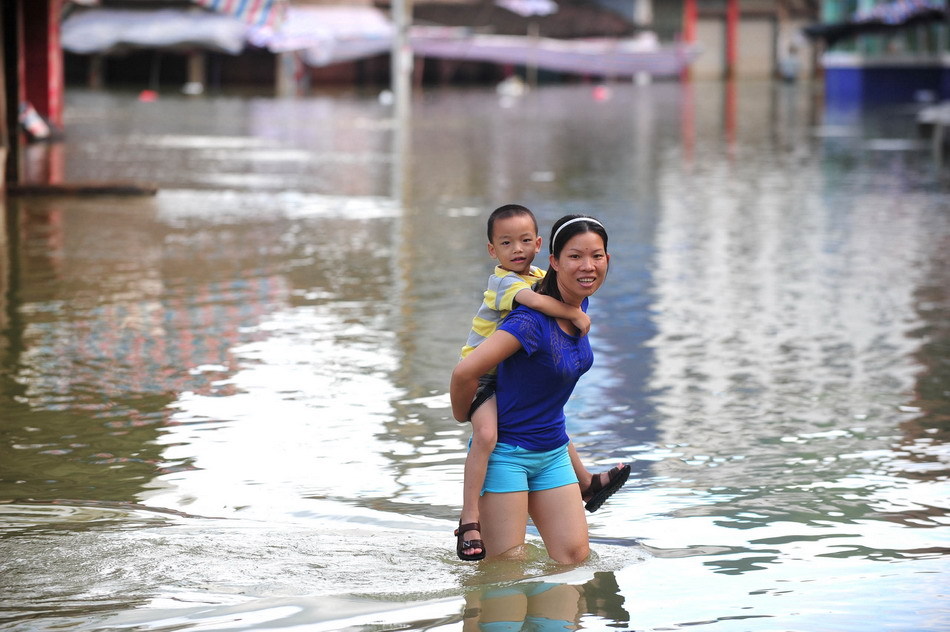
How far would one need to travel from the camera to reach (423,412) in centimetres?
693

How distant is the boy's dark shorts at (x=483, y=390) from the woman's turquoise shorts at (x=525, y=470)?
0.46ft

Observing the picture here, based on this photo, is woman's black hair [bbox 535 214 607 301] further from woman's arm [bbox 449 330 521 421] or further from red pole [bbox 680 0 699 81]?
red pole [bbox 680 0 699 81]

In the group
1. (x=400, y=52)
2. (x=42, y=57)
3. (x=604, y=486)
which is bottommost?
(x=604, y=486)

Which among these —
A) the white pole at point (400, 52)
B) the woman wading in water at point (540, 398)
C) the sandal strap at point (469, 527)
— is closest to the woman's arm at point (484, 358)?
the woman wading in water at point (540, 398)

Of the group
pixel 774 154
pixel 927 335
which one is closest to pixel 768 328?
pixel 927 335

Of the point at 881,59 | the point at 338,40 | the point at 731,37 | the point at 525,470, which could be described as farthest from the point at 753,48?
the point at 525,470

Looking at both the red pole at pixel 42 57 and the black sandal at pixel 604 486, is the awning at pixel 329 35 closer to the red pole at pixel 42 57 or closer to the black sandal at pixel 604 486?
the red pole at pixel 42 57

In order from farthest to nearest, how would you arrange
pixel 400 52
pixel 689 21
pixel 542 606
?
pixel 689 21
pixel 400 52
pixel 542 606

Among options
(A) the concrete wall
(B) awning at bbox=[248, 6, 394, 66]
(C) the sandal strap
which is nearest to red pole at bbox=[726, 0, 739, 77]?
(A) the concrete wall

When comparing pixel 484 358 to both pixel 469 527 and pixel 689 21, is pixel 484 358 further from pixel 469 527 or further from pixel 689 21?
pixel 689 21

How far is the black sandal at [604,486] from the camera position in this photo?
4.87 metres

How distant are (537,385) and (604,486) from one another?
0.51m

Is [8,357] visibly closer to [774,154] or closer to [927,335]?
[927,335]

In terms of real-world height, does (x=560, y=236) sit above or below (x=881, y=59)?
below
